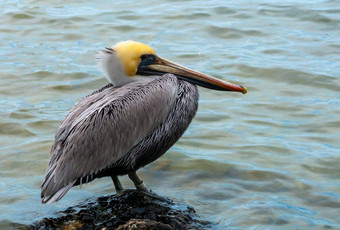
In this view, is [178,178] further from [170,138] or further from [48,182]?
[48,182]

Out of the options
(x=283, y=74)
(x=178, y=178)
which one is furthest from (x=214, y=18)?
(x=178, y=178)

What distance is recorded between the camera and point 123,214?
4.44 m

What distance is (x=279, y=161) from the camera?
5.62 metres

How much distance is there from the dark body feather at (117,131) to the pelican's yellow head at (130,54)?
0.57 ft

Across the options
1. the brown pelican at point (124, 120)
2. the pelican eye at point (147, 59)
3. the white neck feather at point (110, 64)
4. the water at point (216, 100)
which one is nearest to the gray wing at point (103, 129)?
the brown pelican at point (124, 120)

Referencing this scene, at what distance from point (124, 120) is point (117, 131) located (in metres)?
0.09

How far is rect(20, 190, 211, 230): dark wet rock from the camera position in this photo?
429 centimetres

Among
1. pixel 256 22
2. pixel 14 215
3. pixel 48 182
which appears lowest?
pixel 14 215

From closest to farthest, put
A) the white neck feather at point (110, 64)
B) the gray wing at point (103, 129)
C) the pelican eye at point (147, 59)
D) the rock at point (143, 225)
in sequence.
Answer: the rock at point (143, 225), the gray wing at point (103, 129), the white neck feather at point (110, 64), the pelican eye at point (147, 59)

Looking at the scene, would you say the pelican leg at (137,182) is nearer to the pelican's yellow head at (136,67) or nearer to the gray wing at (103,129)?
the gray wing at (103,129)

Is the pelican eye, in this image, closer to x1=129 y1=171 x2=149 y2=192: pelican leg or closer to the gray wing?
the gray wing

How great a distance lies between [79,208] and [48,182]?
1.58ft

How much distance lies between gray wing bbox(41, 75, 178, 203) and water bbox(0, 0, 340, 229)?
51 cm

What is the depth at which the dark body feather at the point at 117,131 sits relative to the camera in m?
4.30
